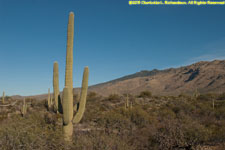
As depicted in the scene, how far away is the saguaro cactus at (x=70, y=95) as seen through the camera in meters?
7.21

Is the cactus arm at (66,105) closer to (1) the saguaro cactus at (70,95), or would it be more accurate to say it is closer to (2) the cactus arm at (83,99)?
(1) the saguaro cactus at (70,95)

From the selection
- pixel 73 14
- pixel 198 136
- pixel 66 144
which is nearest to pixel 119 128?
pixel 198 136

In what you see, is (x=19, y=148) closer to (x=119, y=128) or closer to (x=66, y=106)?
(x=66, y=106)

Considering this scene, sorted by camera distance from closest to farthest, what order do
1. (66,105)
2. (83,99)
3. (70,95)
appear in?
(66,105), (70,95), (83,99)

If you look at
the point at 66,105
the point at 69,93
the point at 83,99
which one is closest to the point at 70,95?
the point at 69,93

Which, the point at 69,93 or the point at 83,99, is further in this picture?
the point at 83,99

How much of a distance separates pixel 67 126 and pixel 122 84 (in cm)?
10443

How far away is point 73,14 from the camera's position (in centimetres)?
840

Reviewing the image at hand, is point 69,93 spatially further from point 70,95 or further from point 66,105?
point 66,105

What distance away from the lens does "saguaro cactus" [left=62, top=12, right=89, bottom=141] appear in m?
7.21

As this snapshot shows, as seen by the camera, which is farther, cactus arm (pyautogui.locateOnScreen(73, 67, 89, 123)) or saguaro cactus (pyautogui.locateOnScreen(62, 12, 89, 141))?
cactus arm (pyautogui.locateOnScreen(73, 67, 89, 123))

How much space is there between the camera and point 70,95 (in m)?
7.40

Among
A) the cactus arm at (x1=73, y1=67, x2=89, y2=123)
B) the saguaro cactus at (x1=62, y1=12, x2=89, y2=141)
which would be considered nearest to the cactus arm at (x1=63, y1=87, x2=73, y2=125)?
the saguaro cactus at (x1=62, y1=12, x2=89, y2=141)

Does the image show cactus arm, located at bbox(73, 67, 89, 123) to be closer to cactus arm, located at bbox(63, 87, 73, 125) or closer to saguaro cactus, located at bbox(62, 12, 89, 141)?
saguaro cactus, located at bbox(62, 12, 89, 141)
